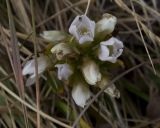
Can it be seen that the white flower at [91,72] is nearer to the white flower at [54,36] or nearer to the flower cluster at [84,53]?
the flower cluster at [84,53]

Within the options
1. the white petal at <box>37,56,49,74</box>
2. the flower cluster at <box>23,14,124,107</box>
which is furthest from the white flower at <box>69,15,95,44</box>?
the white petal at <box>37,56,49,74</box>

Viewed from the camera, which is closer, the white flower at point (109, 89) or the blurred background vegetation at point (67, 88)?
the white flower at point (109, 89)

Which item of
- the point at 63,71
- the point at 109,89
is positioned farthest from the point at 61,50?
the point at 109,89

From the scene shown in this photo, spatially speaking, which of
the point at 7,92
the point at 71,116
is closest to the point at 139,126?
the point at 71,116

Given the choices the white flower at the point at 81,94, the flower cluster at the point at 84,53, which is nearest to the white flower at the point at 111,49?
the flower cluster at the point at 84,53

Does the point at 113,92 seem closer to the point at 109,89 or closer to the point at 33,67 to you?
the point at 109,89

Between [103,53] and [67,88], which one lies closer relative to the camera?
[103,53]

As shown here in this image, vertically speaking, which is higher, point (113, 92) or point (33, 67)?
point (33, 67)
